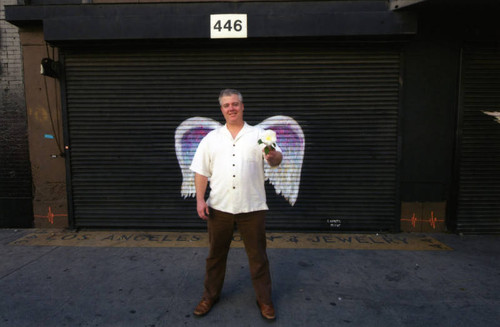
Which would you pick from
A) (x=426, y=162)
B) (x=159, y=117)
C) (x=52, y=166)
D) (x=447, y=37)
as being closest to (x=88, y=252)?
(x=52, y=166)

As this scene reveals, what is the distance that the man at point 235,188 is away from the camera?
2791 mm

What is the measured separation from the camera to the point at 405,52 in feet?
16.8

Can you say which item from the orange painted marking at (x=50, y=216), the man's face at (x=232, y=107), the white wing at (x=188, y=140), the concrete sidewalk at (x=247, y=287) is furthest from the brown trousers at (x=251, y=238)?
the orange painted marking at (x=50, y=216)

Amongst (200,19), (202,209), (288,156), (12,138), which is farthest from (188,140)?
(12,138)

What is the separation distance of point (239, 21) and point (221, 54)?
618mm

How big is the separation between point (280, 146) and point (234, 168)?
2.58m

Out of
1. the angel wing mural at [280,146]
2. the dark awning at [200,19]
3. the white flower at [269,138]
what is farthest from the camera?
the angel wing mural at [280,146]

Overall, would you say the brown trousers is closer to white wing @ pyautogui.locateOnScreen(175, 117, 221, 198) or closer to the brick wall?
white wing @ pyautogui.locateOnScreen(175, 117, 221, 198)

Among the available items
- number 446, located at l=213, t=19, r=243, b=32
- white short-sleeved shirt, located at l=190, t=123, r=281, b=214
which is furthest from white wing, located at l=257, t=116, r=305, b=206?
white short-sleeved shirt, located at l=190, t=123, r=281, b=214

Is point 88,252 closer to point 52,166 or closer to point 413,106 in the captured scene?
point 52,166

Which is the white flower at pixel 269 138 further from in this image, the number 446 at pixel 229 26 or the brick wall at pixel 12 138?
the brick wall at pixel 12 138

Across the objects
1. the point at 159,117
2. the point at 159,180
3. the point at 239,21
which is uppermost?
the point at 239,21

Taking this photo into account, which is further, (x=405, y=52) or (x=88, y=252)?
(x=405, y=52)

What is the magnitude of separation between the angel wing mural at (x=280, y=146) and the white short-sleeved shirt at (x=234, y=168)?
2388 millimetres
